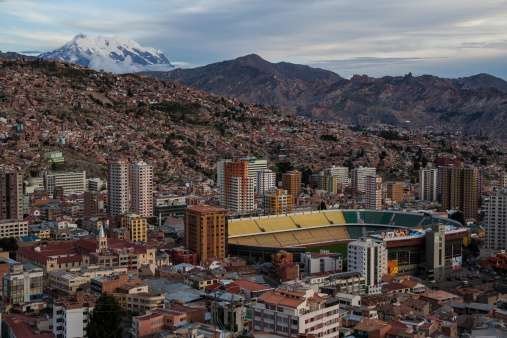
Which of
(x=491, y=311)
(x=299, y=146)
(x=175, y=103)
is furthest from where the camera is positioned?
(x=175, y=103)

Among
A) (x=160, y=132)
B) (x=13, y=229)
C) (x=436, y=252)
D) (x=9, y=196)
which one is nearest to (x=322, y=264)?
(x=436, y=252)

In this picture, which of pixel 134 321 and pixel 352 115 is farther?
pixel 352 115

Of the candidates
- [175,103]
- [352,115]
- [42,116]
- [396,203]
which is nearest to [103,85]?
[175,103]

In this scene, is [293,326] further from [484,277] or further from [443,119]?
[443,119]

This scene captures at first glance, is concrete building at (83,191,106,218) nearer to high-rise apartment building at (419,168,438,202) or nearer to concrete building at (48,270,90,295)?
concrete building at (48,270,90,295)

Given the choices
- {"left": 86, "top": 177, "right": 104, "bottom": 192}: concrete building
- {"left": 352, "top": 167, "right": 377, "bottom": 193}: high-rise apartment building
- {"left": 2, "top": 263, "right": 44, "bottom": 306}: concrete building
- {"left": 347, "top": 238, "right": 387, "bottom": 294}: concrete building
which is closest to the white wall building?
{"left": 86, "top": 177, "right": 104, "bottom": 192}: concrete building

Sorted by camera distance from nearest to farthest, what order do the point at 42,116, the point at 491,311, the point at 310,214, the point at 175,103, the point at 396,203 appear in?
1. the point at 491,311
2. the point at 310,214
3. the point at 396,203
4. the point at 42,116
5. the point at 175,103

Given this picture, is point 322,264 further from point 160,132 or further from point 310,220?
point 160,132
